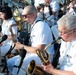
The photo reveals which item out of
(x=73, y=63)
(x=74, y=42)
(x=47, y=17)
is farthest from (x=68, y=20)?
(x=47, y=17)

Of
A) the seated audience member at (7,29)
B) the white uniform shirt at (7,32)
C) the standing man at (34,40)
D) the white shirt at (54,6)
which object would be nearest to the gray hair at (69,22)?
the standing man at (34,40)

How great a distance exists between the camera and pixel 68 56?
385 centimetres

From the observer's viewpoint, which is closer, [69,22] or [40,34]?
[69,22]

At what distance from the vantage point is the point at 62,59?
13.1 feet

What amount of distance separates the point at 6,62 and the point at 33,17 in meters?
0.90

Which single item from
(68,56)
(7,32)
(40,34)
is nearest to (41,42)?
(40,34)

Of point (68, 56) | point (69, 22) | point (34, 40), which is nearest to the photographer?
point (69, 22)

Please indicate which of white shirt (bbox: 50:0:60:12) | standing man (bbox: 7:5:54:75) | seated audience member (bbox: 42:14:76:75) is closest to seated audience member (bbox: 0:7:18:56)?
standing man (bbox: 7:5:54:75)

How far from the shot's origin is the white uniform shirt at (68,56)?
3718 millimetres

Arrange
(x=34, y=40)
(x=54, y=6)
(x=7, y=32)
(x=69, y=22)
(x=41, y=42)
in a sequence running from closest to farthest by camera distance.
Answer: (x=69, y=22) < (x=41, y=42) < (x=34, y=40) < (x=7, y=32) < (x=54, y=6)

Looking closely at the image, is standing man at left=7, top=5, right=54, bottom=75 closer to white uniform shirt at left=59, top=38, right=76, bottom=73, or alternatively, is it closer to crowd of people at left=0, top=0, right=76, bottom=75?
crowd of people at left=0, top=0, right=76, bottom=75

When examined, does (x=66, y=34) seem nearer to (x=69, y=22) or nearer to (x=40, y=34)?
(x=69, y=22)

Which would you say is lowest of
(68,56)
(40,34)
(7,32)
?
(68,56)

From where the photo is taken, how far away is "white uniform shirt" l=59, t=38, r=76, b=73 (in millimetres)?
3718
